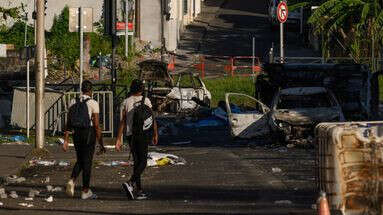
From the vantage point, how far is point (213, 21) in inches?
2625

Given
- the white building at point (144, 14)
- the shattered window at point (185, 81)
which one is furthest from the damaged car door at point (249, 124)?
the white building at point (144, 14)

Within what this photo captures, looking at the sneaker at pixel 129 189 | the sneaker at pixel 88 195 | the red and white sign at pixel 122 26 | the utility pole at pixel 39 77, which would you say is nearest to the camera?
the sneaker at pixel 129 189

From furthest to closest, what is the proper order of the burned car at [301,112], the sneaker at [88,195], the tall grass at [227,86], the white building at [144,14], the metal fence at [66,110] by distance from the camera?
the white building at [144,14] < the tall grass at [227,86] < the metal fence at [66,110] < the burned car at [301,112] < the sneaker at [88,195]

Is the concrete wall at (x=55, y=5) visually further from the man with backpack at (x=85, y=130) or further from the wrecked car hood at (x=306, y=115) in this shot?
the man with backpack at (x=85, y=130)

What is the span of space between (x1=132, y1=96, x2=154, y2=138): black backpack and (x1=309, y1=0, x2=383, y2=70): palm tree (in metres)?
23.1

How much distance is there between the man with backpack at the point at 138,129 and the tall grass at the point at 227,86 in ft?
79.8

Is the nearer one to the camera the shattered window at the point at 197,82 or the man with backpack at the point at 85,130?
the man with backpack at the point at 85,130

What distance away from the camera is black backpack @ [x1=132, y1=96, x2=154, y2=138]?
646 inches

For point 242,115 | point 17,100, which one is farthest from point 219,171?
point 17,100

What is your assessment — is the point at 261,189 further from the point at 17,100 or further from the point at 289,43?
the point at 289,43

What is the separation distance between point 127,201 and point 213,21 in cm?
5069

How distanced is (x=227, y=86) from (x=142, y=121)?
89.3 ft

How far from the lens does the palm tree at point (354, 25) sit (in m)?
39.2

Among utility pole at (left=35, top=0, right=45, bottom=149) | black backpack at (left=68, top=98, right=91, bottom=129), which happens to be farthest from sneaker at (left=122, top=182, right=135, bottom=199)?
utility pole at (left=35, top=0, right=45, bottom=149)
